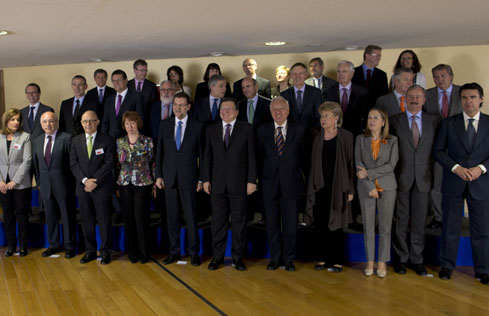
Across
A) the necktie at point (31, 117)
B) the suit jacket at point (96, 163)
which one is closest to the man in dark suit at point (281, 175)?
the suit jacket at point (96, 163)

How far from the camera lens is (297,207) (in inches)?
195

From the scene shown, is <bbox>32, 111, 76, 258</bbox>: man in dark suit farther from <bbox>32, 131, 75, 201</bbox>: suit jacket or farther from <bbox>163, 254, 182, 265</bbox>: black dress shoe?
<bbox>163, 254, 182, 265</bbox>: black dress shoe

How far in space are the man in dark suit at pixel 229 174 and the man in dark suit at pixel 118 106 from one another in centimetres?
133

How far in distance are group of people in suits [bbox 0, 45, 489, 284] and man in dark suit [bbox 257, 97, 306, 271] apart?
11 millimetres

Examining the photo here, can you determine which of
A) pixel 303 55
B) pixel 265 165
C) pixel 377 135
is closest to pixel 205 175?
pixel 265 165

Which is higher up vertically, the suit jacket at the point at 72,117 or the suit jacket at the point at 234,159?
the suit jacket at the point at 72,117

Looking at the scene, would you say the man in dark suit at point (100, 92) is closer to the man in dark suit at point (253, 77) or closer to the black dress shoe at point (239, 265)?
the man in dark suit at point (253, 77)

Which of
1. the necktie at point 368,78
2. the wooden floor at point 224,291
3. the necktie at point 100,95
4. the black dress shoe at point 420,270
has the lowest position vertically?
the wooden floor at point 224,291

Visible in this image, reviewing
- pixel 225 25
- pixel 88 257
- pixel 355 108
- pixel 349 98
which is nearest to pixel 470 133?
pixel 355 108

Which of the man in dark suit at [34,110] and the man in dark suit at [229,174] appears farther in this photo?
the man in dark suit at [34,110]

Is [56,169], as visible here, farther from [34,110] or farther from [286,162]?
[286,162]

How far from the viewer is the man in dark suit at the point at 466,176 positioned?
14.7 ft

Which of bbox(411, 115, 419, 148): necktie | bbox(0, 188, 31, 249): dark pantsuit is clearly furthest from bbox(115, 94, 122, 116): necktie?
bbox(411, 115, 419, 148): necktie

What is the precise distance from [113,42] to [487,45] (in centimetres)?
533
